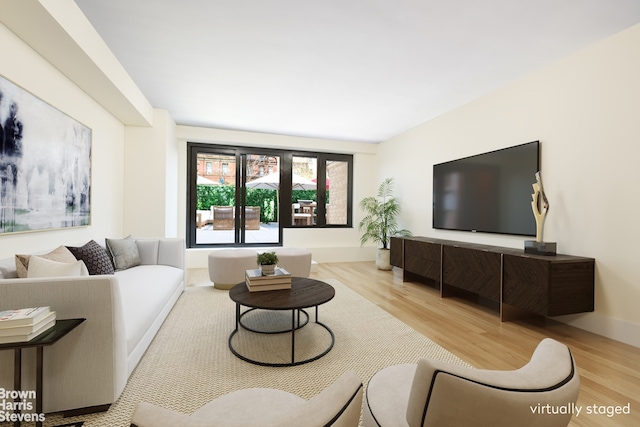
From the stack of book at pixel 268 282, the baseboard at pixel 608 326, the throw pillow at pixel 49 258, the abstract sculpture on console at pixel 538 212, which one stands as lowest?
the baseboard at pixel 608 326

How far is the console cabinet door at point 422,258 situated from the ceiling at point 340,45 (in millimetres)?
2037

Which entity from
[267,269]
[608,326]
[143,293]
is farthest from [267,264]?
[608,326]

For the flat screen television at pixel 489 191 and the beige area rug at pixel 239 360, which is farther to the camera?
the flat screen television at pixel 489 191

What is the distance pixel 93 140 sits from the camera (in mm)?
3320

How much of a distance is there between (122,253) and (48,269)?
4.67ft

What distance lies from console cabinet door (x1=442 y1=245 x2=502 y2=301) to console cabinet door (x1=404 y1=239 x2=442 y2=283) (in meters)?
0.14

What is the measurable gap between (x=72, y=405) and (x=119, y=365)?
26 cm

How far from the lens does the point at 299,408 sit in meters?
0.60

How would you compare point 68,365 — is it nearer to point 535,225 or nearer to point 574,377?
point 574,377

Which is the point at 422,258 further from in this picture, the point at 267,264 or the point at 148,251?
the point at 148,251

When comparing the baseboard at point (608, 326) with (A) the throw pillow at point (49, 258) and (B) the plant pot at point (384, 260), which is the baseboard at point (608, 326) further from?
(A) the throw pillow at point (49, 258)

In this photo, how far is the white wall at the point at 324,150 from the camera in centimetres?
534

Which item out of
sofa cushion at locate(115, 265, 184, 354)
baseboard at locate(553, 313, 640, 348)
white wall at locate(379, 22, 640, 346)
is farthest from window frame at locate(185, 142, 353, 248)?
baseboard at locate(553, 313, 640, 348)

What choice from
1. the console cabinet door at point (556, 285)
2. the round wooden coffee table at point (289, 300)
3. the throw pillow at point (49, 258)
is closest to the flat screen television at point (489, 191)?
the console cabinet door at point (556, 285)
